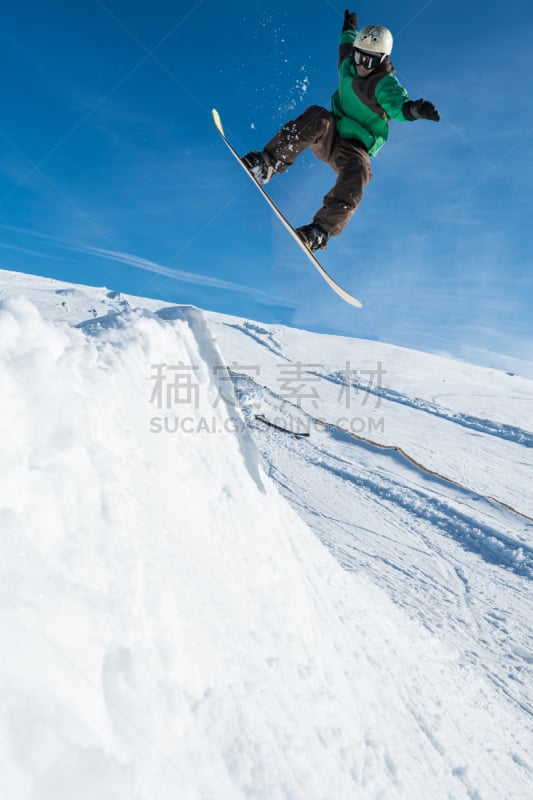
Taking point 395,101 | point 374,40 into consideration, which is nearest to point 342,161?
point 395,101

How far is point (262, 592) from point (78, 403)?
127 centimetres

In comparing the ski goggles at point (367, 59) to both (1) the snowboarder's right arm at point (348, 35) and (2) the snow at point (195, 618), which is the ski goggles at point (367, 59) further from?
(2) the snow at point (195, 618)

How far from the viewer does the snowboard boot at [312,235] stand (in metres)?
4.31

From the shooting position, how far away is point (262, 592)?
2328 mm

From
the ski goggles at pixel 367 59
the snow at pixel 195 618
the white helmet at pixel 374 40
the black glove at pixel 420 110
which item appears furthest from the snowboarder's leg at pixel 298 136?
the snow at pixel 195 618

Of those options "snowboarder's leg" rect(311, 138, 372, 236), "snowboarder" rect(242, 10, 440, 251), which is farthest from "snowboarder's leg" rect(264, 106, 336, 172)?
"snowboarder's leg" rect(311, 138, 372, 236)

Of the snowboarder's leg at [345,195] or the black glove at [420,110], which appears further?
the snowboarder's leg at [345,195]

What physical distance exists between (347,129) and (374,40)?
2.42 ft

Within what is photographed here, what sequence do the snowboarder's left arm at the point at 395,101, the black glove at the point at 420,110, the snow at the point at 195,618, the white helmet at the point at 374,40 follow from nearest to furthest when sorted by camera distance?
the snow at the point at 195,618
the black glove at the point at 420,110
the snowboarder's left arm at the point at 395,101
the white helmet at the point at 374,40

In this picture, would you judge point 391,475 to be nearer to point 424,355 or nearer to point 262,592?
point 262,592

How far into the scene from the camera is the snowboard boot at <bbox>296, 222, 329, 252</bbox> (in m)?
4.31

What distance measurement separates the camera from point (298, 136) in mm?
4312

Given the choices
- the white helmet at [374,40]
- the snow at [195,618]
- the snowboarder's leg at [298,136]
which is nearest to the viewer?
the snow at [195,618]

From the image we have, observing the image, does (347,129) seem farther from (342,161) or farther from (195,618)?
(195,618)
